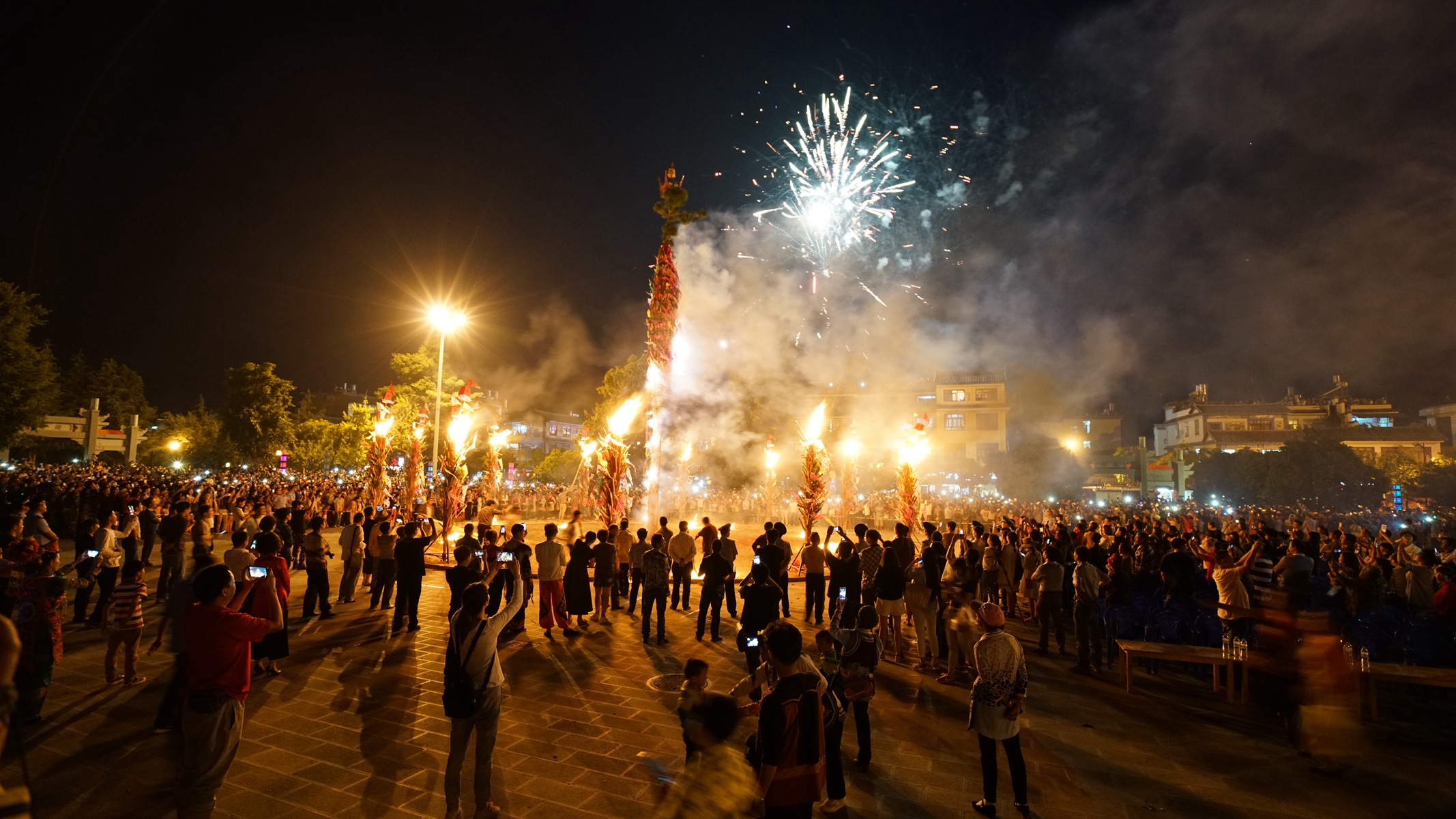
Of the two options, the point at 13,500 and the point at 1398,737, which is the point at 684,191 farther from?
the point at 13,500

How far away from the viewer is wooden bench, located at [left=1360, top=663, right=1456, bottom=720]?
6.51 meters

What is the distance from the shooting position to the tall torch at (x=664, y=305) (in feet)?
49.0

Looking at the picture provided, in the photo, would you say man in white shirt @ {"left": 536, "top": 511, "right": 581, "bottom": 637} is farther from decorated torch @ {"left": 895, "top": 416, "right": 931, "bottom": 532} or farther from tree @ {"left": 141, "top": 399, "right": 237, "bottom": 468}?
Result: tree @ {"left": 141, "top": 399, "right": 237, "bottom": 468}

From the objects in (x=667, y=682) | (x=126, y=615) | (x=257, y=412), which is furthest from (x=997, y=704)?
(x=257, y=412)

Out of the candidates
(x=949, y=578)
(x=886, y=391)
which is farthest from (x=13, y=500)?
(x=886, y=391)

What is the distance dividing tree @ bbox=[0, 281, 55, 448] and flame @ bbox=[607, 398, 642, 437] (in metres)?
29.0

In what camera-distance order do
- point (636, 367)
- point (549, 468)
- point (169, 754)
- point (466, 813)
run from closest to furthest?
point (466, 813) → point (169, 754) → point (636, 367) → point (549, 468)

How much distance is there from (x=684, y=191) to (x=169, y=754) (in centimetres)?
1335

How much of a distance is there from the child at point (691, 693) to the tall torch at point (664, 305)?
11976 mm

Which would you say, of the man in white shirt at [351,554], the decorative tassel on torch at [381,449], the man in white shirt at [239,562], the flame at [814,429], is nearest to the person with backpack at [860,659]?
the man in white shirt at [239,562]

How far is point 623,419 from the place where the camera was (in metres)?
14.3

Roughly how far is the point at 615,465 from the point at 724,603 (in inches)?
151

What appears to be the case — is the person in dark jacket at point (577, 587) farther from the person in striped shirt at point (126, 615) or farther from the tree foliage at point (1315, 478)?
the tree foliage at point (1315, 478)

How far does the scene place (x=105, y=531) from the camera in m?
8.70
